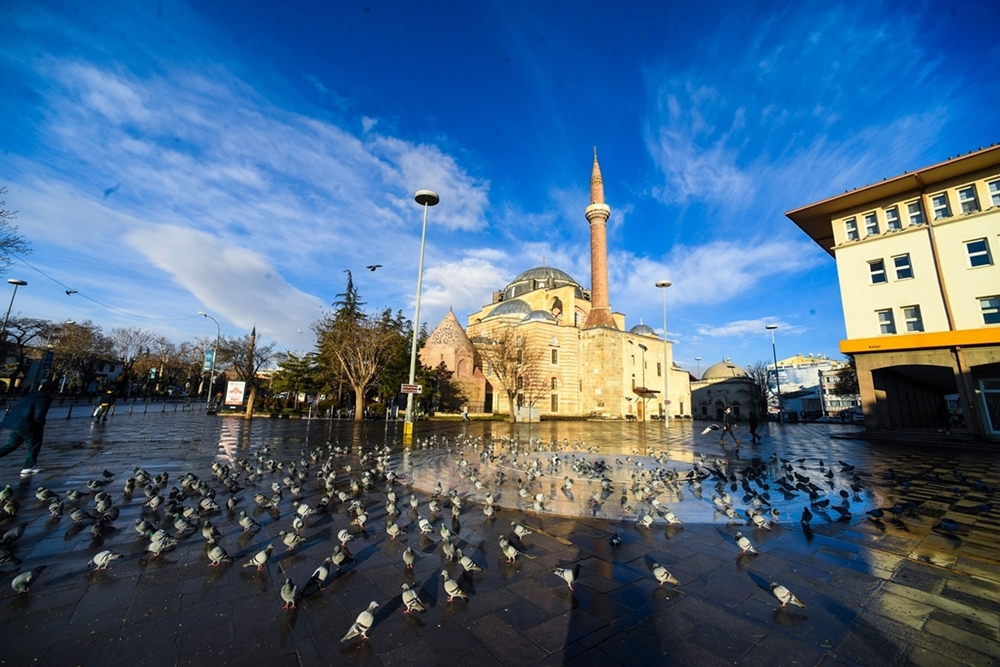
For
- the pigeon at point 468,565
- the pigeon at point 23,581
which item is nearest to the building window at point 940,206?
the pigeon at point 468,565

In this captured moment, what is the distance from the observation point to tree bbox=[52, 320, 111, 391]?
43250mm

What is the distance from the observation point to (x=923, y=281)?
19.2 meters

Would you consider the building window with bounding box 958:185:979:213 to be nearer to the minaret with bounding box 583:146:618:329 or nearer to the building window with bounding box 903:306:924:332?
the building window with bounding box 903:306:924:332

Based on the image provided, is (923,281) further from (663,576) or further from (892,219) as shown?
(663,576)

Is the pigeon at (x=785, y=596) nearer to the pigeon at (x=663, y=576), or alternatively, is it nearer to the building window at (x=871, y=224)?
the pigeon at (x=663, y=576)

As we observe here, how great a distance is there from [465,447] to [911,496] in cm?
1139

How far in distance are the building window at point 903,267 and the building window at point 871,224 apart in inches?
72.1

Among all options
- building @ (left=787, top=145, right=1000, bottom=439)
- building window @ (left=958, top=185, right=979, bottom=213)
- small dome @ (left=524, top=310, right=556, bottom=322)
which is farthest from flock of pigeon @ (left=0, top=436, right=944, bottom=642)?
small dome @ (left=524, top=310, right=556, bottom=322)

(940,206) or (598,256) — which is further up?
(598,256)

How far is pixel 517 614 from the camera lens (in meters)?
3.23

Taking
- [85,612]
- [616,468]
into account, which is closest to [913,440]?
[616,468]

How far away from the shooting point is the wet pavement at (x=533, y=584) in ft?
8.92

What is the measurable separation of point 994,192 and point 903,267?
14.1 feet

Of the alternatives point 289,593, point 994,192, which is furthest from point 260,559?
point 994,192
